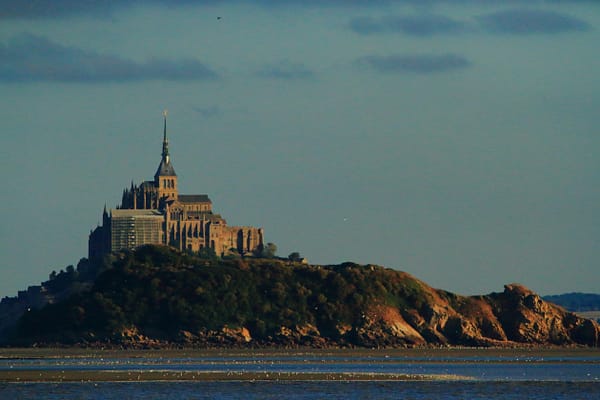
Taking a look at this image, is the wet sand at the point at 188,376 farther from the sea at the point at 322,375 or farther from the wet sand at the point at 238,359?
the sea at the point at 322,375

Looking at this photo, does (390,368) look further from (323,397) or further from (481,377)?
(323,397)

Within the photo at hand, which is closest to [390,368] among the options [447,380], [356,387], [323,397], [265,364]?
[265,364]

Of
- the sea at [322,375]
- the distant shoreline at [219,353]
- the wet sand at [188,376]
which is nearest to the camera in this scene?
the sea at [322,375]

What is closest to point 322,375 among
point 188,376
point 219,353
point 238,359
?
point 188,376

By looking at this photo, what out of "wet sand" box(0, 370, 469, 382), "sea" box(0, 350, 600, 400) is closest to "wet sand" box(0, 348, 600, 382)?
"wet sand" box(0, 370, 469, 382)

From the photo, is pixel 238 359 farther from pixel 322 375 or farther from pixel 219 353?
pixel 322 375

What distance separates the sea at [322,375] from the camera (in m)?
107

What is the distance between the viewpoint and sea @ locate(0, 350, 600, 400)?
107 metres

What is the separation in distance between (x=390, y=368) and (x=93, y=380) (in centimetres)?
3416

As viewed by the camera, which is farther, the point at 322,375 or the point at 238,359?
the point at 238,359

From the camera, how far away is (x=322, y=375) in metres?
128

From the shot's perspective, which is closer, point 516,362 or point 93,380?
point 93,380

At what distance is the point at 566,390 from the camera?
112750 millimetres

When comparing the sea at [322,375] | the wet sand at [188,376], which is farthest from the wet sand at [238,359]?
the sea at [322,375]
